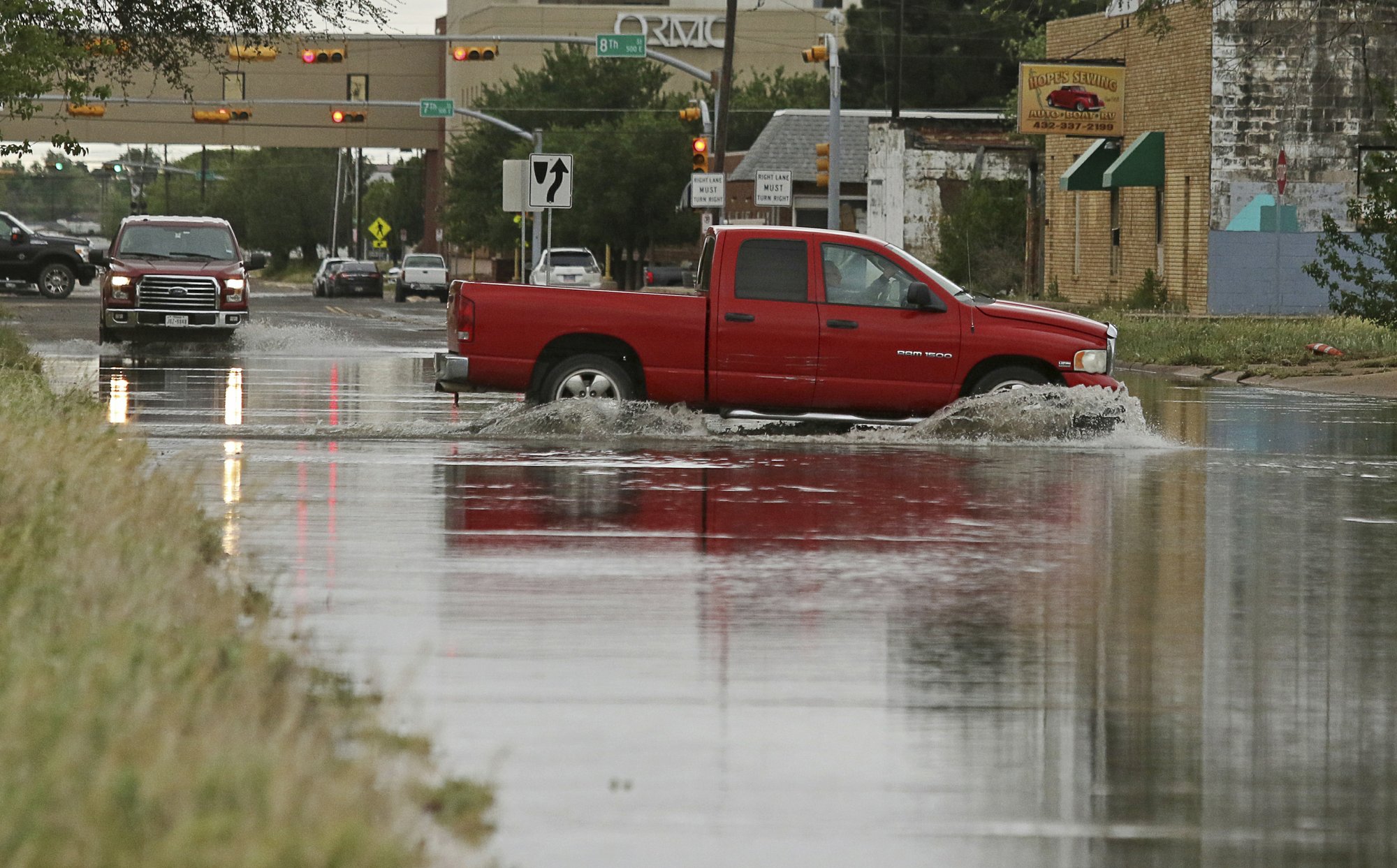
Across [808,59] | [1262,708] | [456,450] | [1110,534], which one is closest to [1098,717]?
[1262,708]

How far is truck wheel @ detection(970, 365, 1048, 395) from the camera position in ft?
57.6

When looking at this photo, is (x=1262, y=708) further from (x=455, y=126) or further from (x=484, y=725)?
(x=455, y=126)

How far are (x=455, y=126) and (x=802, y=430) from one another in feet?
295

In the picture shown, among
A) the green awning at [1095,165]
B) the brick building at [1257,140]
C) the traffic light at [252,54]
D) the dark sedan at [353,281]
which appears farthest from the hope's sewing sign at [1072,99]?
the dark sedan at [353,281]

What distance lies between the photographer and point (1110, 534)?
12133mm

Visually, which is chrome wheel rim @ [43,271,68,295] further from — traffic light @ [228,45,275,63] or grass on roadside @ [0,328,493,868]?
grass on roadside @ [0,328,493,868]

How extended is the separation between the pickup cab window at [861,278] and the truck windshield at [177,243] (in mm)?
16524

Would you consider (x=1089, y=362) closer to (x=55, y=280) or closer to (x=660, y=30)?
(x=55, y=280)

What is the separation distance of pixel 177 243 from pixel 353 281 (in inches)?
1655

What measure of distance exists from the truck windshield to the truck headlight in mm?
17821

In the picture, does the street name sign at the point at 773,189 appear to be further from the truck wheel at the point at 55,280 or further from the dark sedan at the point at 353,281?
the dark sedan at the point at 353,281

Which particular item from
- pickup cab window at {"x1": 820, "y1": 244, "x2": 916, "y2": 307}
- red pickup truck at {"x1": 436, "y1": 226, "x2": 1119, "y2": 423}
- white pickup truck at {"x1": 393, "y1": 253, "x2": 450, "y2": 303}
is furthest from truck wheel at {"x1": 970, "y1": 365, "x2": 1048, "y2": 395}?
white pickup truck at {"x1": 393, "y1": 253, "x2": 450, "y2": 303}

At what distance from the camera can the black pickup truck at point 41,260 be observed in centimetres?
5278

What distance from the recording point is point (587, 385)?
17.7 meters
